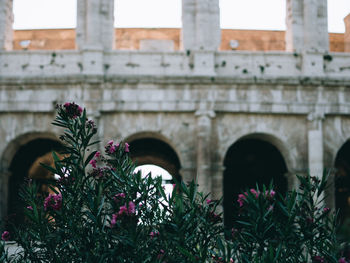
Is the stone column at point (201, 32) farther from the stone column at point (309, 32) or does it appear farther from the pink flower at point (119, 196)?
the pink flower at point (119, 196)

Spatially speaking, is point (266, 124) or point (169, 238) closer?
point (169, 238)

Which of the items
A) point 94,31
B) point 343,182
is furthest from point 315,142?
point 94,31

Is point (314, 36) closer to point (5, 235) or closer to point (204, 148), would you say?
point (204, 148)

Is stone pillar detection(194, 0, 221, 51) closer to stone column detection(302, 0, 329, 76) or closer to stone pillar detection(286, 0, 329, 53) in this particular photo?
stone pillar detection(286, 0, 329, 53)

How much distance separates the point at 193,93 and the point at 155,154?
14.6ft

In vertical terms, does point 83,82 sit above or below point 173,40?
below

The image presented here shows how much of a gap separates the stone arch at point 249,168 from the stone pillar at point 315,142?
103 inches

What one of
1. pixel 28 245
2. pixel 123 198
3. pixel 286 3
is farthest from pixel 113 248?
pixel 286 3

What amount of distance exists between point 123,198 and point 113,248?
500 mm

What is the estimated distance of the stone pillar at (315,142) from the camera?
13.4 metres

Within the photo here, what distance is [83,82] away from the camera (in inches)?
521

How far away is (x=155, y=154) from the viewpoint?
1725 cm

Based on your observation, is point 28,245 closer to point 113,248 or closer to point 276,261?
point 113,248

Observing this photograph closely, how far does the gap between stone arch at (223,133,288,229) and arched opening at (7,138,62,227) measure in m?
5.87
